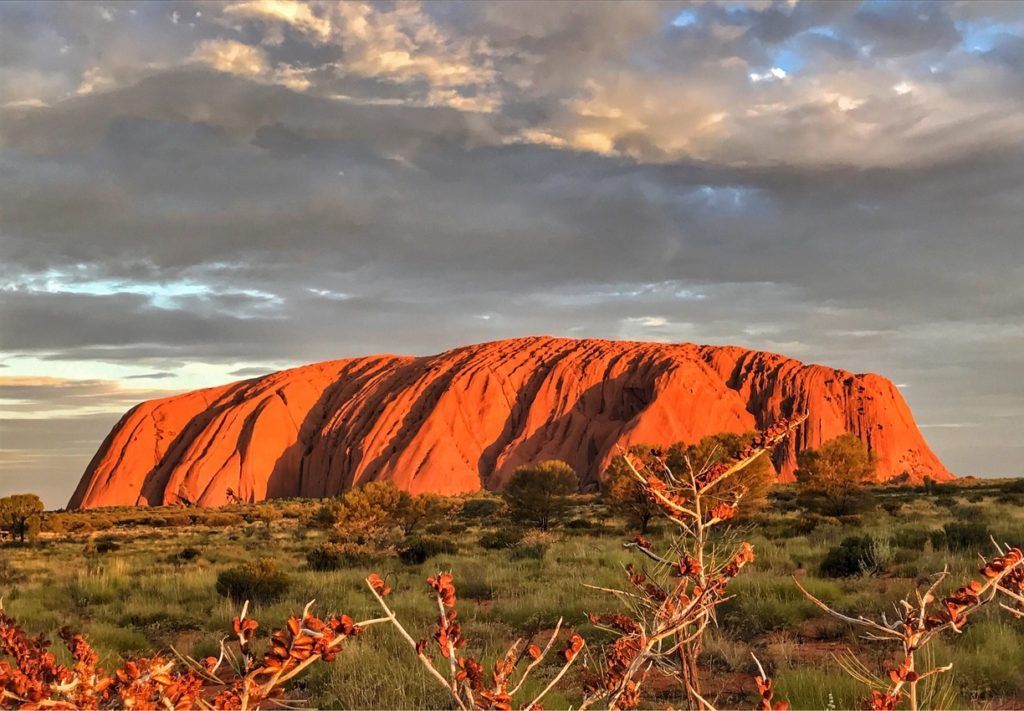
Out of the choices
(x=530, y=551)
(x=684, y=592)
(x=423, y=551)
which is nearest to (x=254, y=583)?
(x=423, y=551)

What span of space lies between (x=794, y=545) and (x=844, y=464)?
1796 cm

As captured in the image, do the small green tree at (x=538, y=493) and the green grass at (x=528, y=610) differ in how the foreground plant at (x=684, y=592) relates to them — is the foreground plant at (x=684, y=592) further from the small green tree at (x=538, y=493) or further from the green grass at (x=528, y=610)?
the small green tree at (x=538, y=493)

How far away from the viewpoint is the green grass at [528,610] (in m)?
7.16

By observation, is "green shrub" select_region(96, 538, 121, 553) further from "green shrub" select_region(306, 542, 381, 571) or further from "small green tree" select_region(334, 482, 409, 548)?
"green shrub" select_region(306, 542, 381, 571)

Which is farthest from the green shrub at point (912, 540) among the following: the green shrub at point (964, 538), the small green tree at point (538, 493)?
the small green tree at point (538, 493)

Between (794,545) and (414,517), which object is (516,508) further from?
(794,545)

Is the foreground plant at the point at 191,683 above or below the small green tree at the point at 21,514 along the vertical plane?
above

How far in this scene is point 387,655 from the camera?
27.6 ft

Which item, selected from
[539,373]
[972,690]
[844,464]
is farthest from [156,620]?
[539,373]

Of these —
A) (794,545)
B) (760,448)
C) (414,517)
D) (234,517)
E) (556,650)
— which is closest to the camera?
(760,448)

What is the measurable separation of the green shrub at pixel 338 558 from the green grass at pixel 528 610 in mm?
622

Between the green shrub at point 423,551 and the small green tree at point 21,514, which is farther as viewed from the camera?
the small green tree at point 21,514

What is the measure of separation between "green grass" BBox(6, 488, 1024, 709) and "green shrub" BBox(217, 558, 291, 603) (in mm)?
222

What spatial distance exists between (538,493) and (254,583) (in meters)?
20.6
